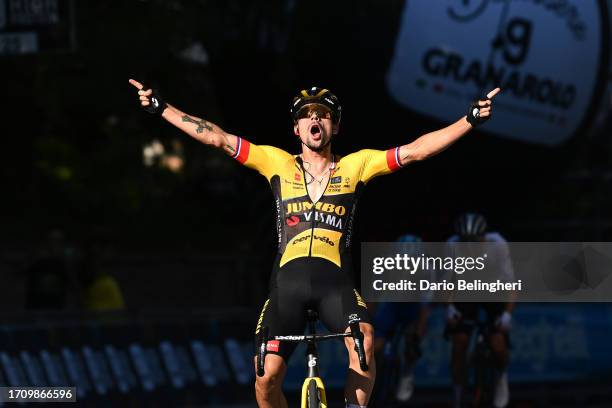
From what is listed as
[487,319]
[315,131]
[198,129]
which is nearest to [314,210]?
[315,131]

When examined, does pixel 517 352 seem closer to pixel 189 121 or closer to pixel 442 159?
pixel 442 159

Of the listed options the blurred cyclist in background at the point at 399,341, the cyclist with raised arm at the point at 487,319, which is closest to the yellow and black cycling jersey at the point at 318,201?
the cyclist with raised arm at the point at 487,319

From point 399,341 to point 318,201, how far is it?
17.1ft

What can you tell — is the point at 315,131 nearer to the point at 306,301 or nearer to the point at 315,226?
A: the point at 315,226

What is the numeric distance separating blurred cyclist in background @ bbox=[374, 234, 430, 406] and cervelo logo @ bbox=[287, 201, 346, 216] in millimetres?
4790

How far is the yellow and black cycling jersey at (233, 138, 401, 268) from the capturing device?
9.73 meters

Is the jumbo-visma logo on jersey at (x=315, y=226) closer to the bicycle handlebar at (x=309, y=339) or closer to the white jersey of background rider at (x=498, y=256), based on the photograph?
the bicycle handlebar at (x=309, y=339)

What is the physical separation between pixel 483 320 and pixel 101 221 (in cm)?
1493

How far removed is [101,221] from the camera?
28141 millimetres

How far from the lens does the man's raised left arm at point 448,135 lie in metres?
9.55

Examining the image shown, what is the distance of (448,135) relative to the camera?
9.66m

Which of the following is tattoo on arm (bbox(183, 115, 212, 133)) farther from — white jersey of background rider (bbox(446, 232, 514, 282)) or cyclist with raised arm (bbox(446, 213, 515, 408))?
white jersey of background rider (bbox(446, 232, 514, 282))

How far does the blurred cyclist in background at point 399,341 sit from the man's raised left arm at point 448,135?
4.74 meters

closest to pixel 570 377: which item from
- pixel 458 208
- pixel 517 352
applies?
pixel 517 352
